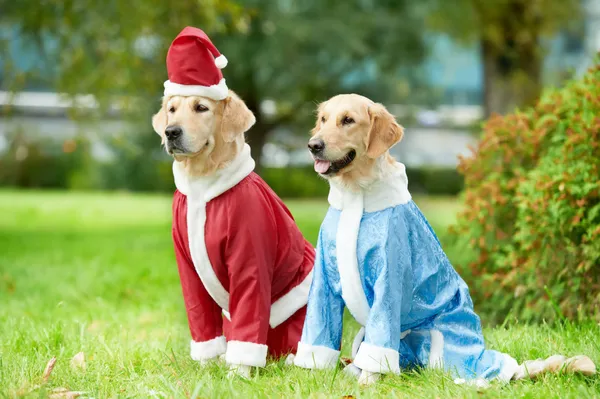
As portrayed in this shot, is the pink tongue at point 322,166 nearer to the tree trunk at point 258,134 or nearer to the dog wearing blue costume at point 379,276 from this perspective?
the dog wearing blue costume at point 379,276

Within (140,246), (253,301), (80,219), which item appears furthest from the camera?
(80,219)

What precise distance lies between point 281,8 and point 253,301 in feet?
34.2

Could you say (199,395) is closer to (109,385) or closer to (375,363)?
(109,385)

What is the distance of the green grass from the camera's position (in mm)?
3561

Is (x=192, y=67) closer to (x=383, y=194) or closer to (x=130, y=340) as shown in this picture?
(x=383, y=194)

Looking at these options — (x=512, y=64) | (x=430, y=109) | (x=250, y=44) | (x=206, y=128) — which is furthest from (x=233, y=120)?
(x=430, y=109)

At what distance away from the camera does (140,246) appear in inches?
Result: 420

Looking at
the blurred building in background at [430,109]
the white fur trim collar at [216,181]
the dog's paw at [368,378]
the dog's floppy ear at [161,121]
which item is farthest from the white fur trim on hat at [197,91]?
the blurred building in background at [430,109]

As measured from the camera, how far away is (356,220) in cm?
375

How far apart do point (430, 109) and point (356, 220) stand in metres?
13.4

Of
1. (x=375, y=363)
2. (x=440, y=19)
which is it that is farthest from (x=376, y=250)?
(x=440, y=19)

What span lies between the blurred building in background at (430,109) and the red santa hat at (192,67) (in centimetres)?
747

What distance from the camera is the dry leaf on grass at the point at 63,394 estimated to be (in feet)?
11.6

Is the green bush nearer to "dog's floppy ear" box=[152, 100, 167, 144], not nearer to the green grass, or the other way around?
the green grass
